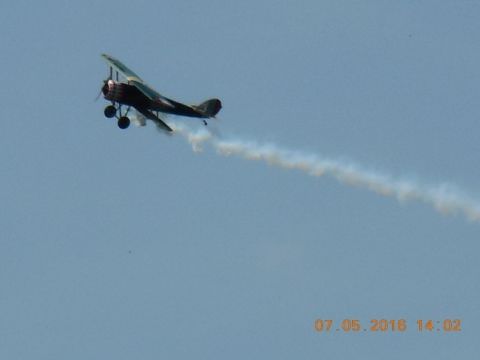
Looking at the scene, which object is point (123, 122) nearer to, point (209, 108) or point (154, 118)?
point (154, 118)

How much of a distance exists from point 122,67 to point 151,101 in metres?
4.08

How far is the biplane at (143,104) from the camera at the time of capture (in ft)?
189

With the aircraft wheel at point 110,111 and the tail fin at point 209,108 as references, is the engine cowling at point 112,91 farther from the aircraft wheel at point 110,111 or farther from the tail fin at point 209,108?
the tail fin at point 209,108

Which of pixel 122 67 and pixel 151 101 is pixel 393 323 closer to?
pixel 151 101

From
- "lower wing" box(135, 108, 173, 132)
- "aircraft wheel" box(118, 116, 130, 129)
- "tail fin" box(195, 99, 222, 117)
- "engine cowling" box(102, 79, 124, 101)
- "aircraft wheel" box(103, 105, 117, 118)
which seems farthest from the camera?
"tail fin" box(195, 99, 222, 117)

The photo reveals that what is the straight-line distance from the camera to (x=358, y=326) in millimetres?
48062

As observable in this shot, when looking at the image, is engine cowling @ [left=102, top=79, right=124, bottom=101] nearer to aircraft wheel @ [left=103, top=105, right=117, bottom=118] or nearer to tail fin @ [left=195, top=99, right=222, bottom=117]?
aircraft wheel @ [left=103, top=105, right=117, bottom=118]

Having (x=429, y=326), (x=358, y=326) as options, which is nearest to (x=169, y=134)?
(x=358, y=326)

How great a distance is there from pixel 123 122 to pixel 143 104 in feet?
5.67

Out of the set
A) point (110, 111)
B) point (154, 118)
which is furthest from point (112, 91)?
point (154, 118)

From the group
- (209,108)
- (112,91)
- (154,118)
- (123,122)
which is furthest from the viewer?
(209,108)

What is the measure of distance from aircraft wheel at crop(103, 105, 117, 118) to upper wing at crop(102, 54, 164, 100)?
1898mm

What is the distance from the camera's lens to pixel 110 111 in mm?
56875

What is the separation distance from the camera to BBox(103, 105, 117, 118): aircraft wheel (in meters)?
56.7
